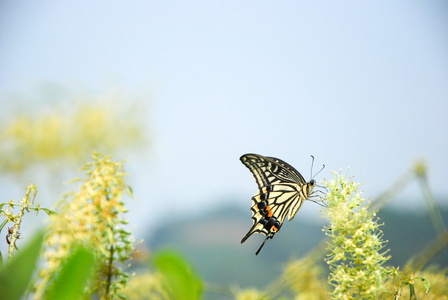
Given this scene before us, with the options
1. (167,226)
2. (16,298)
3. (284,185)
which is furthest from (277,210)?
(167,226)

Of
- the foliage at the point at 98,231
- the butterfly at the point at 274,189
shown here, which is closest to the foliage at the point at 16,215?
the foliage at the point at 98,231

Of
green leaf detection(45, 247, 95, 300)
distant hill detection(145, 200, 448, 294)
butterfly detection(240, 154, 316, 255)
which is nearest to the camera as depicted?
green leaf detection(45, 247, 95, 300)

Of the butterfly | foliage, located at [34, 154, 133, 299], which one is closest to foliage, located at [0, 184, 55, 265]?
foliage, located at [34, 154, 133, 299]

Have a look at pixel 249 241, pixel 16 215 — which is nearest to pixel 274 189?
pixel 16 215

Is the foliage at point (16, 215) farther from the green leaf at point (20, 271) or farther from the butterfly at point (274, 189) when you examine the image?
the butterfly at point (274, 189)

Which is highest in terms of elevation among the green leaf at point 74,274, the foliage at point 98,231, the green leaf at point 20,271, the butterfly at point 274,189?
the butterfly at point 274,189

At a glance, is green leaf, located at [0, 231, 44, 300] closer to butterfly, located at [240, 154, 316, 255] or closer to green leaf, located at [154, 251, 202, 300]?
green leaf, located at [154, 251, 202, 300]

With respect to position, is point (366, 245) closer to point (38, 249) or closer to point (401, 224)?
point (38, 249)
